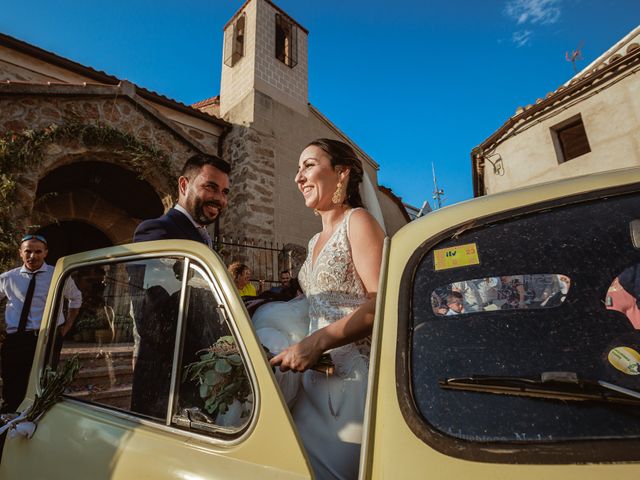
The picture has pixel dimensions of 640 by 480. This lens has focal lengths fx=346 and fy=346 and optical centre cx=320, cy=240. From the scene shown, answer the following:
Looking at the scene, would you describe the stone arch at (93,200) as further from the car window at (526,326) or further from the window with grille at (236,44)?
the car window at (526,326)

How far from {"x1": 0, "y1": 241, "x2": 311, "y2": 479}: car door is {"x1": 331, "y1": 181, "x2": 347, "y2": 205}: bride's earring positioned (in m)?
0.84

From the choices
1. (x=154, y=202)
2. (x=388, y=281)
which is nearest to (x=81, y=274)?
(x=388, y=281)

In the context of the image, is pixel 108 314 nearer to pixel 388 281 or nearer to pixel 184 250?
pixel 184 250

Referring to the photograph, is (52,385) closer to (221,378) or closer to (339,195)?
(221,378)

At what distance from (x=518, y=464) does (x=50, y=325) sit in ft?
6.43

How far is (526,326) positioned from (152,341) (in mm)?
1222

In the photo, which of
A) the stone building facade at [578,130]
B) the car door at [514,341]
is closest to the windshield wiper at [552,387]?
the car door at [514,341]

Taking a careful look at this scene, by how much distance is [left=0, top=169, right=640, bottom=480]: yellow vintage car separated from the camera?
0.67 metres

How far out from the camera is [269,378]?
94 centimetres

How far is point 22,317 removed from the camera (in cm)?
351

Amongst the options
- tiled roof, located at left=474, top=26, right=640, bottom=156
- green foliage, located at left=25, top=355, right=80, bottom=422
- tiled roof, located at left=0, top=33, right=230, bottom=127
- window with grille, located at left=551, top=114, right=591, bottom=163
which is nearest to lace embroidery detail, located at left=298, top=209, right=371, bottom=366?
green foliage, located at left=25, top=355, right=80, bottom=422

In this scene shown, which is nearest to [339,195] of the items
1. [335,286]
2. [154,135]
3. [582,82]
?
[335,286]

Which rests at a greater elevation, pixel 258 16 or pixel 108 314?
pixel 258 16

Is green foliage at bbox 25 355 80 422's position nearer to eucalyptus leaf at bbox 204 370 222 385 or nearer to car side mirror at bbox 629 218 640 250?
eucalyptus leaf at bbox 204 370 222 385
